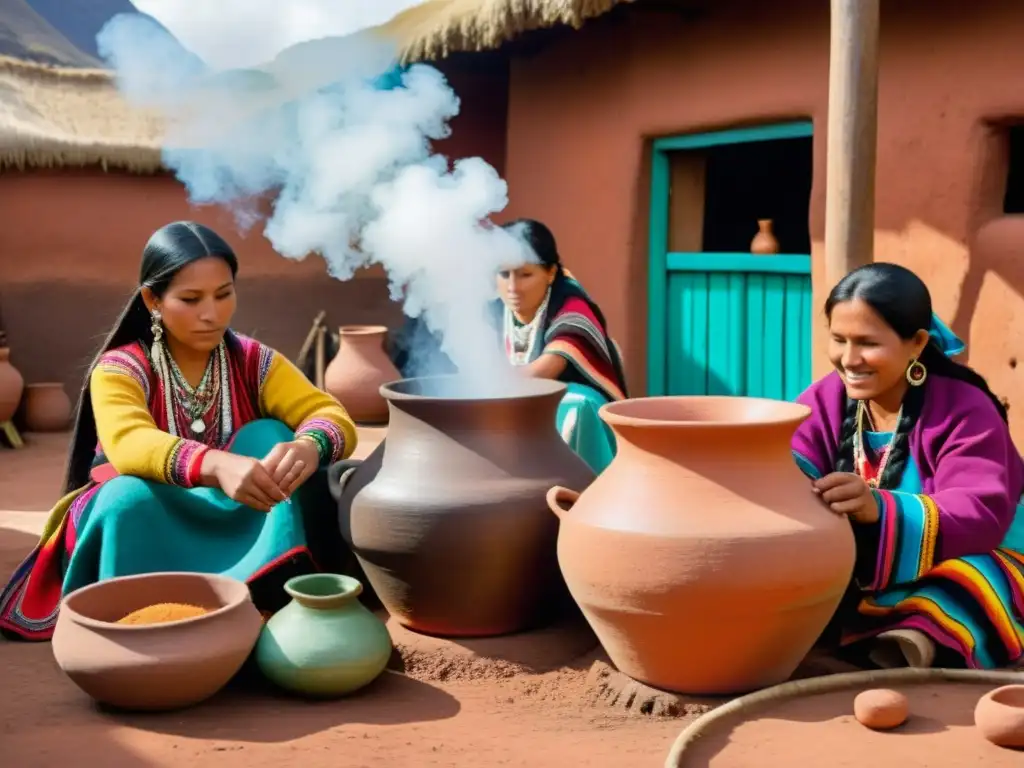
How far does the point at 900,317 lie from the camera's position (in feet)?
10.2

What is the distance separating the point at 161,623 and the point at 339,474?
105cm

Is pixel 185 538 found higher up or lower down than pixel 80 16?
lower down

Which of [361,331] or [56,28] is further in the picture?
[56,28]

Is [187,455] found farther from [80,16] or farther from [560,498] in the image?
[80,16]

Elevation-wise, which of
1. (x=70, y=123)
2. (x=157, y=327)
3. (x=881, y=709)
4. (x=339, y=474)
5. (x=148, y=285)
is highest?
(x=70, y=123)

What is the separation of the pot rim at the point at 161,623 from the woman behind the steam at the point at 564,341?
167 cm

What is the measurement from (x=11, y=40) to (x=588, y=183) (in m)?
14.7

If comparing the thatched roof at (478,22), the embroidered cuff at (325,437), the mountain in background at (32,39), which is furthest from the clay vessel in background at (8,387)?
the mountain in background at (32,39)

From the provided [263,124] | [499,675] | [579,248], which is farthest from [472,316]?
[263,124]

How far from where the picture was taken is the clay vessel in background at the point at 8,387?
7621mm

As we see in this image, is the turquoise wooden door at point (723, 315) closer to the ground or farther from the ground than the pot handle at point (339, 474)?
farther from the ground

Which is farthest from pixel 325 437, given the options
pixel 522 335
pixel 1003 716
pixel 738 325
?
pixel 738 325

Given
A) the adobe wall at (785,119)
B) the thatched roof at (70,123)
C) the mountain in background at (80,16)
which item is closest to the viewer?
the adobe wall at (785,119)

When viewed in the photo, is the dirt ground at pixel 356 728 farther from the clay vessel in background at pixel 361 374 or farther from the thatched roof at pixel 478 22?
the clay vessel in background at pixel 361 374
